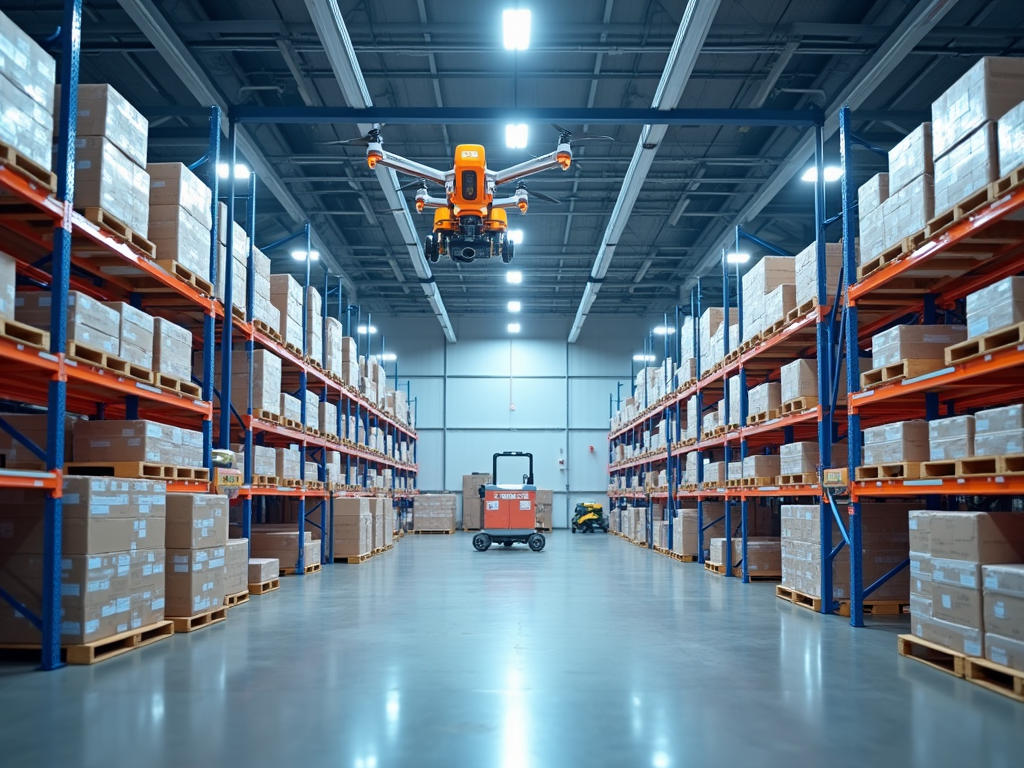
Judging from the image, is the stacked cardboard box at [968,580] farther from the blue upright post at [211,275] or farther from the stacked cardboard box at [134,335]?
the blue upright post at [211,275]

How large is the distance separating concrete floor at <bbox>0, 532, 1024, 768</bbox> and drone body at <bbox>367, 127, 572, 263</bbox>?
5273 millimetres

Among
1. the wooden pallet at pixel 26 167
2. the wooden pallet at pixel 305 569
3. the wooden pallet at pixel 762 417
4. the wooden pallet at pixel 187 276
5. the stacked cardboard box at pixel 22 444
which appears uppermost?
the wooden pallet at pixel 26 167

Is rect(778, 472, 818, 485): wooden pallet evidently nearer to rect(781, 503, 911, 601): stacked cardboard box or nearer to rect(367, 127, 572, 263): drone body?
rect(781, 503, 911, 601): stacked cardboard box

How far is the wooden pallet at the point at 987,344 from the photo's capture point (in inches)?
204

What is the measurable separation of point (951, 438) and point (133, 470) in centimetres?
644

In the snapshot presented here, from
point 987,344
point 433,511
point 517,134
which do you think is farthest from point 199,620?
point 433,511

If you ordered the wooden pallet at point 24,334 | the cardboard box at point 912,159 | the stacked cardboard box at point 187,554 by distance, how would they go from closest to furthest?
the wooden pallet at point 24,334
the cardboard box at point 912,159
the stacked cardboard box at point 187,554

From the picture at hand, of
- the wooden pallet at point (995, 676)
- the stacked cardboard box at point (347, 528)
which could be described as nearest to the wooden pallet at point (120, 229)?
the wooden pallet at point (995, 676)

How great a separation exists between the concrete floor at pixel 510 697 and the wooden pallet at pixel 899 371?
2.16 meters

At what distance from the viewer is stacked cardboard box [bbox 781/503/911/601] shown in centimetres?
804

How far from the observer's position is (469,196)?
1075 centimetres

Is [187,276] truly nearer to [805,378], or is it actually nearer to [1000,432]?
→ [805,378]

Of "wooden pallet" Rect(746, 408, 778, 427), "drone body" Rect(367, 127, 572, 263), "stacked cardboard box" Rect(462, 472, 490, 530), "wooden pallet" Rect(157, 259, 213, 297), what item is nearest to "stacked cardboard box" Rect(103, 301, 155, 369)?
"wooden pallet" Rect(157, 259, 213, 297)

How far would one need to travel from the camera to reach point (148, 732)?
406cm
